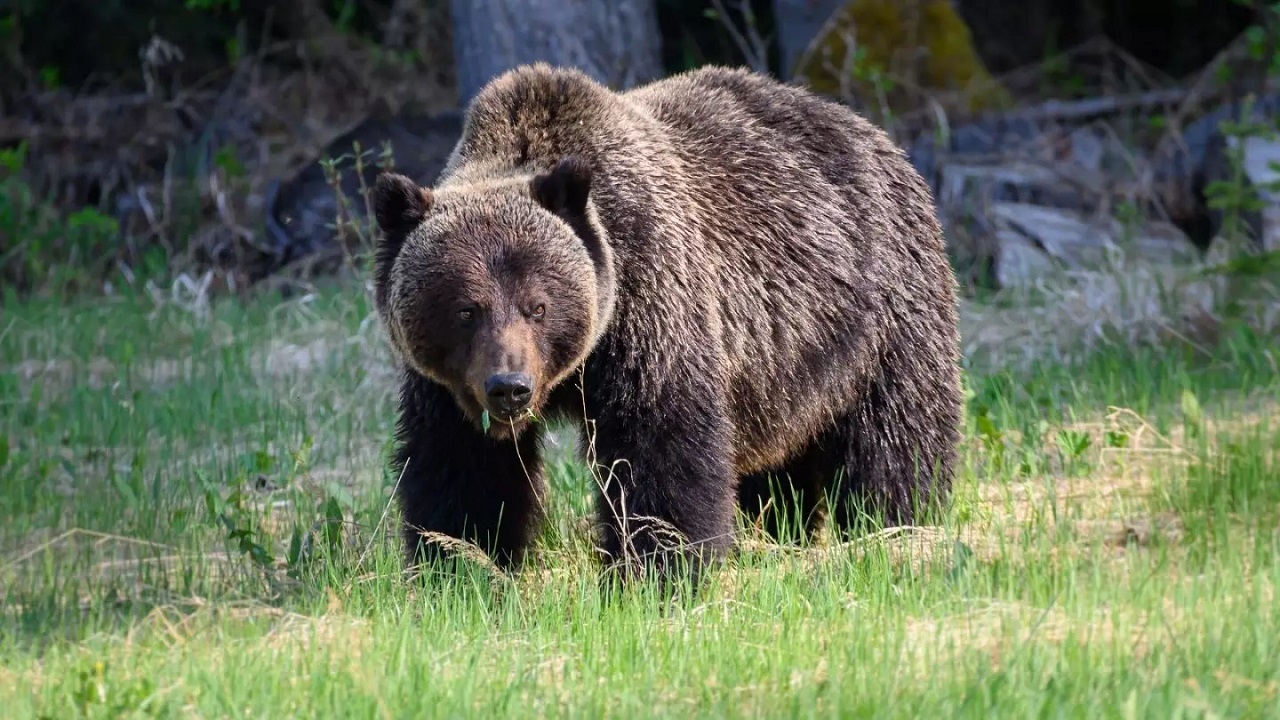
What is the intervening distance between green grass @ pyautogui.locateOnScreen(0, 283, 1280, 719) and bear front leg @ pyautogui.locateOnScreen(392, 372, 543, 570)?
5.7 inches

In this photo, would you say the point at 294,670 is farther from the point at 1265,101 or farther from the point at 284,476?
the point at 1265,101

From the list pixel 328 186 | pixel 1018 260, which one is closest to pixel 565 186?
pixel 1018 260

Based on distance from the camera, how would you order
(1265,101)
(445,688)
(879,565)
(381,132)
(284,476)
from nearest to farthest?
(445,688), (879,565), (284,476), (1265,101), (381,132)

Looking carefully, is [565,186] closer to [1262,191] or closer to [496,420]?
[496,420]

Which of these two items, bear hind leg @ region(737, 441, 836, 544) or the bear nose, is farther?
bear hind leg @ region(737, 441, 836, 544)

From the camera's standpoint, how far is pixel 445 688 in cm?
399

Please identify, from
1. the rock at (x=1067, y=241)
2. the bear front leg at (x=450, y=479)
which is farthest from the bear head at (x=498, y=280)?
the rock at (x=1067, y=241)

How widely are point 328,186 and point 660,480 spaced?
7239 millimetres

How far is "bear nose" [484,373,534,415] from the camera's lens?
15.5 feet

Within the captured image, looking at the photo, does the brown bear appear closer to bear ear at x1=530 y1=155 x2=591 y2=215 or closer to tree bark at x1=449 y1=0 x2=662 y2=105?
bear ear at x1=530 y1=155 x2=591 y2=215

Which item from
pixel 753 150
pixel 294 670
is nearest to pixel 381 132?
pixel 753 150

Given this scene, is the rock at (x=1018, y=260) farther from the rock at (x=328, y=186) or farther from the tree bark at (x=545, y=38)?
the rock at (x=328, y=186)

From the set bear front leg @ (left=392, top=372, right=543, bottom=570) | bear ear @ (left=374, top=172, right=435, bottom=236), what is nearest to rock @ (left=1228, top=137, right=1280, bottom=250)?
bear front leg @ (left=392, top=372, right=543, bottom=570)

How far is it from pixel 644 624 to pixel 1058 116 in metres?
8.61
